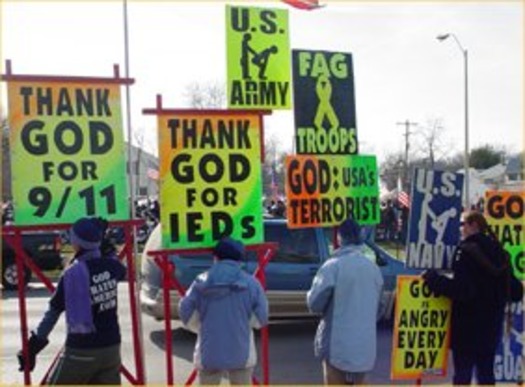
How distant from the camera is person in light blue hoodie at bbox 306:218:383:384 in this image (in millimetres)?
5613

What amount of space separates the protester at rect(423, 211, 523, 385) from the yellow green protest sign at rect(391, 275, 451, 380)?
0.21 meters

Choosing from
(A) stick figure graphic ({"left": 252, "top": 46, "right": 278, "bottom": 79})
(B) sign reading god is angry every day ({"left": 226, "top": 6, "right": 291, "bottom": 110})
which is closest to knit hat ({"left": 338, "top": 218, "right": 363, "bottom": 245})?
(B) sign reading god is angry every day ({"left": 226, "top": 6, "right": 291, "bottom": 110})

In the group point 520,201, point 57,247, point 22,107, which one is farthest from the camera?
point 57,247

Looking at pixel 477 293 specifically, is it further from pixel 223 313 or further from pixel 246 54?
pixel 246 54

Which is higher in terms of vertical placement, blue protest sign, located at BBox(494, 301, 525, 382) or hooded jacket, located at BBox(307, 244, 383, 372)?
hooded jacket, located at BBox(307, 244, 383, 372)

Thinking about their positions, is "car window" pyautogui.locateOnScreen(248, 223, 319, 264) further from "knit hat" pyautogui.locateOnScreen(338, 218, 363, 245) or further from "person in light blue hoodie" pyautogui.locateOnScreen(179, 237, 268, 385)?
"person in light blue hoodie" pyautogui.locateOnScreen(179, 237, 268, 385)

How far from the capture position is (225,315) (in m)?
5.25

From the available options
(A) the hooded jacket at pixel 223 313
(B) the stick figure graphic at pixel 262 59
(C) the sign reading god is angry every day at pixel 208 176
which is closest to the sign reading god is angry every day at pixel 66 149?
(C) the sign reading god is angry every day at pixel 208 176

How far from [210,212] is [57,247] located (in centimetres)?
1166

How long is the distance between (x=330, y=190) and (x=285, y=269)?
438 cm

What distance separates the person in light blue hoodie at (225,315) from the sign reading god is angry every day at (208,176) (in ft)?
2.18

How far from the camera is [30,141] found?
5559 millimetres

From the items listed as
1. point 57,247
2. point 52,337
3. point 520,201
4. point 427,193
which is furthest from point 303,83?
point 57,247

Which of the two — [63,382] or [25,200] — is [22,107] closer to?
[25,200]
